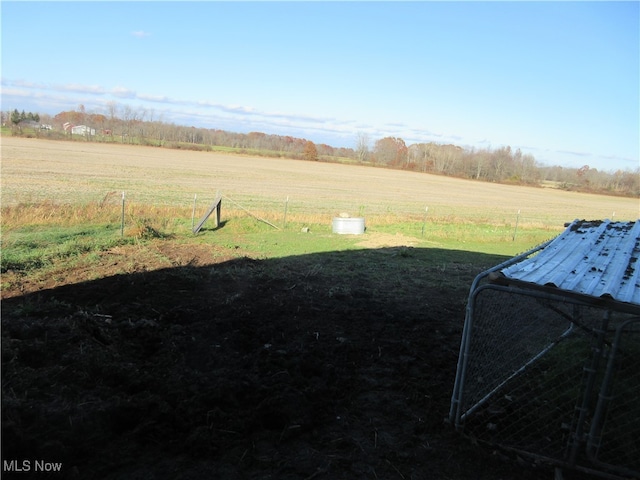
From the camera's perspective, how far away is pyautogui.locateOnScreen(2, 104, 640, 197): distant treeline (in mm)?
81750

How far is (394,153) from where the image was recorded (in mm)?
102875

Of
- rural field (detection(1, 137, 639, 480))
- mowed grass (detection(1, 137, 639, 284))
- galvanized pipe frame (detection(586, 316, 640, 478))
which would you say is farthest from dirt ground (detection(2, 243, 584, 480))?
mowed grass (detection(1, 137, 639, 284))

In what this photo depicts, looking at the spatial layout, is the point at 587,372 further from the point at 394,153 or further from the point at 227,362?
the point at 394,153

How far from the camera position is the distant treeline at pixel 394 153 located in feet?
268

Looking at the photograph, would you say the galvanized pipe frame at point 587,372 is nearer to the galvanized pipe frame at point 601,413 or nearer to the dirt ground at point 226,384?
the galvanized pipe frame at point 601,413

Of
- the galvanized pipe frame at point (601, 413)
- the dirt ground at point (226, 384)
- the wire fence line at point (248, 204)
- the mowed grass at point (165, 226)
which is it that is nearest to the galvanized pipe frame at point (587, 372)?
the galvanized pipe frame at point (601, 413)

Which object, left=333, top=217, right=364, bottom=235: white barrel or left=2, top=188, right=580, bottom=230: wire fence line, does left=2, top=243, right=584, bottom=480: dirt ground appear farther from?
left=2, top=188, right=580, bottom=230: wire fence line

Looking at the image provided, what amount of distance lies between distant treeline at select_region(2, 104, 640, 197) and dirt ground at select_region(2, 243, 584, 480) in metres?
79.7

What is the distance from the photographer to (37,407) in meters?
3.33

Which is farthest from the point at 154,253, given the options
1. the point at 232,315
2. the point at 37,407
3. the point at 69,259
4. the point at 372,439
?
the point at 372,439

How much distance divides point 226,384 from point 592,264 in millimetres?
3659

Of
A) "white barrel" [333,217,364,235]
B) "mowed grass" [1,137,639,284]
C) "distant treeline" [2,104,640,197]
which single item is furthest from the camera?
"distant treeline" [2,104,640,197]

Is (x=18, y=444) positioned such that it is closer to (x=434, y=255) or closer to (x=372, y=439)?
(x=372, y=439)

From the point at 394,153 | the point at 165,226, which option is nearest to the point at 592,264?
the point at 165,226
